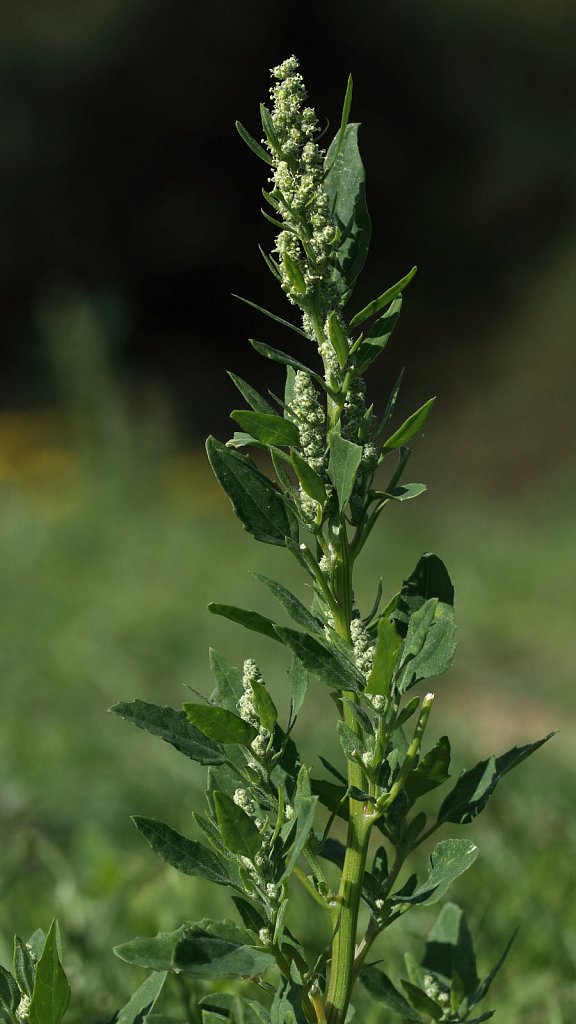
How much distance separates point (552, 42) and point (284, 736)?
9.49m

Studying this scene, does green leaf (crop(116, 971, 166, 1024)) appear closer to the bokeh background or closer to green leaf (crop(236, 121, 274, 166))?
the bokeh background

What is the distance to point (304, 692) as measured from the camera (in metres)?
0.51

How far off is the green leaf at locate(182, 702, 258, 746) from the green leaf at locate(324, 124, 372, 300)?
0.20 m

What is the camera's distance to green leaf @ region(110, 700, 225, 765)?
1.58 ft

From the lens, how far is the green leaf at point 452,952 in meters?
0.62

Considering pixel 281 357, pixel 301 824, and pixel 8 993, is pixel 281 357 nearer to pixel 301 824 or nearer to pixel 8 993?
pixel 301 824

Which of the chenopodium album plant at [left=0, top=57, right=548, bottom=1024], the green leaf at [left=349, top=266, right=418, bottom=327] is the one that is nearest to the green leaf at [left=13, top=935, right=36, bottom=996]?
the chenopodium album plant at [left=0, top=57, right=548, bottom=1024]

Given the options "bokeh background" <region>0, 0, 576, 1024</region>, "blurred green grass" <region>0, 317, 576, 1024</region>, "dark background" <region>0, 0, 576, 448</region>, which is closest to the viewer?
"blurred green grass" <region>0, 317, 576, 1024</region>

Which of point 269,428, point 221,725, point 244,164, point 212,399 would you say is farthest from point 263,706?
point 244,164

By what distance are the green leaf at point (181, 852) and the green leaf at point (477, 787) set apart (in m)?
0.11

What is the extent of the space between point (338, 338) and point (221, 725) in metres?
0.18

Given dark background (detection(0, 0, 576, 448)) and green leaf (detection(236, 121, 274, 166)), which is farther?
dark background (detection(0, 0, 576, 448))

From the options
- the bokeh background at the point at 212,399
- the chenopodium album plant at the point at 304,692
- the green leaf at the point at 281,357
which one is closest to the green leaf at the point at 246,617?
the chenopodium album plant at the point at 304,692

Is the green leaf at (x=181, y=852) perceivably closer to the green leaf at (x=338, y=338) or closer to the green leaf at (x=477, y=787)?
the green leaf at (x=477, y=787)
